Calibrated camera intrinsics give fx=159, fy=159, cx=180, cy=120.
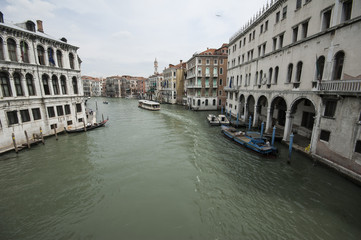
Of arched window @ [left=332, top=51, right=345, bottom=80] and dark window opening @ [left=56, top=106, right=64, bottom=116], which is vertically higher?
arched window @ [left=332, top=51, right=345, bottom=80]

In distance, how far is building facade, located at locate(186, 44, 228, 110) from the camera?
41.2m

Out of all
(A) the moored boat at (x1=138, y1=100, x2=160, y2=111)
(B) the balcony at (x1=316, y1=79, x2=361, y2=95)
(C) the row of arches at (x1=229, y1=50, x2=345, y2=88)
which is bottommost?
(A) the moored boat at (x1=138, y1=100, x2=160, y2=111)

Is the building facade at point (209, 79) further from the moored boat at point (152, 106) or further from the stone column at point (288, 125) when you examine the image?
the stone column at point (288, 125)

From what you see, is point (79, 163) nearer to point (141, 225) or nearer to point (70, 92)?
point (141, 225)

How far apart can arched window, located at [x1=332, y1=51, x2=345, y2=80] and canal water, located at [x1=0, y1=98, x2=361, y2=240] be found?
21.4 feet

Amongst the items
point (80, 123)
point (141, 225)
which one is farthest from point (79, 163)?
point (80, 123)

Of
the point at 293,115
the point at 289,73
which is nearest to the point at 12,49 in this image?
the point at 289,73

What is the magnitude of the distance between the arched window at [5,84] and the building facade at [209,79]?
110 feet

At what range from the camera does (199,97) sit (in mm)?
42844

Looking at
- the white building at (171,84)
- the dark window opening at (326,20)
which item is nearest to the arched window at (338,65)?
the dark window opening at (326,20)

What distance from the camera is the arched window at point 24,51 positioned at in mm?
15341

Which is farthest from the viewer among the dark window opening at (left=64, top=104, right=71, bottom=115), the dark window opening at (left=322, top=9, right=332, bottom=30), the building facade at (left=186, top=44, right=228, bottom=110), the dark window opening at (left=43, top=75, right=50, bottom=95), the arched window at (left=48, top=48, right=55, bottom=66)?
the building facade at (left=186, top=44, right=228, bottom=110)

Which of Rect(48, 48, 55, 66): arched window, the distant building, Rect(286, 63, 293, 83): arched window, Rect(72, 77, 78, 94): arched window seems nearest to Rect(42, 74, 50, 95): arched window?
Rect(48, 48, 55, 66): arched window

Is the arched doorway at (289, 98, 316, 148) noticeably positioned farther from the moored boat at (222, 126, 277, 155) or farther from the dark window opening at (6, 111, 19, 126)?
the dark window opening at (6, 111, 19, 126)
